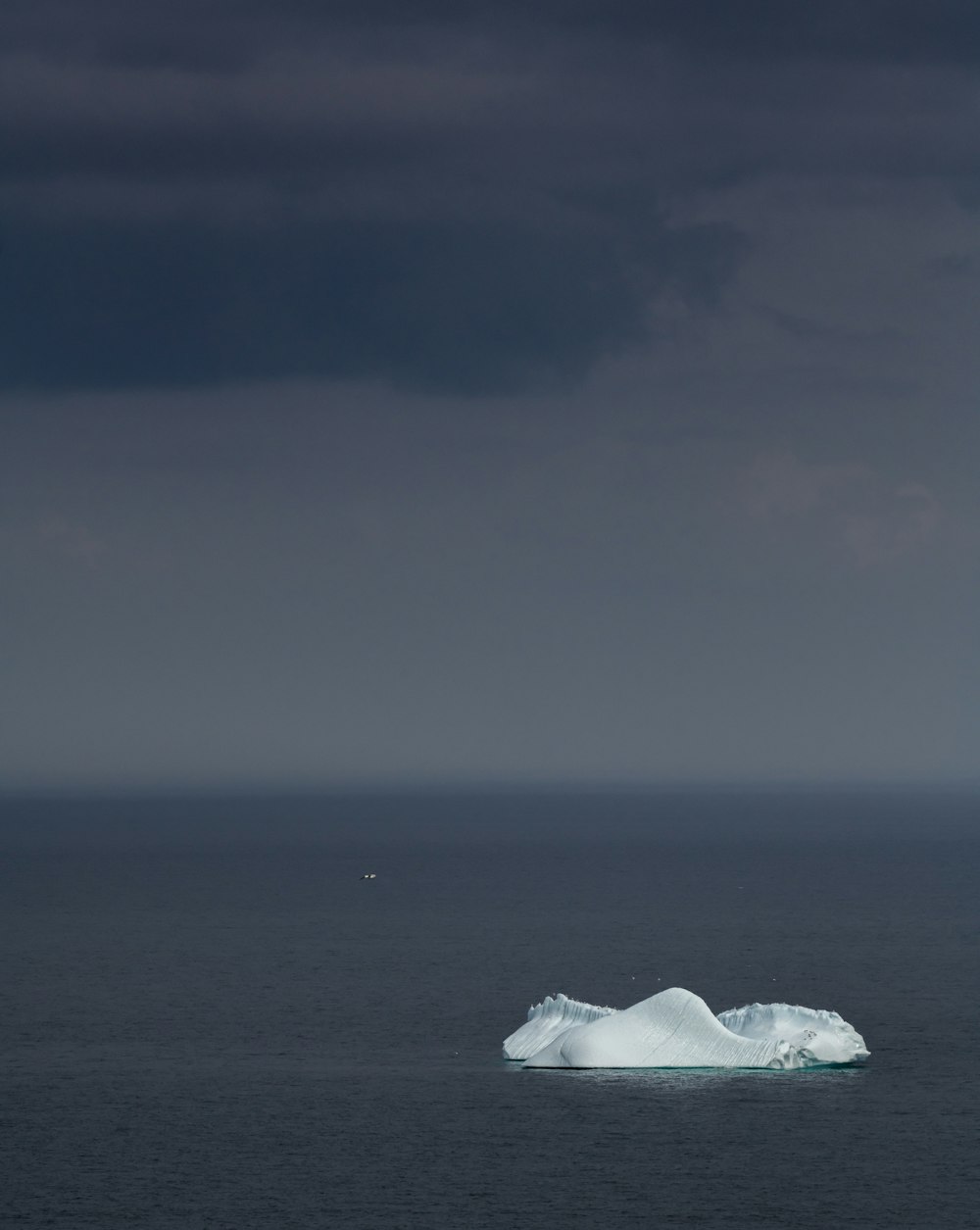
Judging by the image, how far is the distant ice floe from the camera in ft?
295

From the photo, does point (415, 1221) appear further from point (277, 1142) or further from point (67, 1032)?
point (67, 1032)

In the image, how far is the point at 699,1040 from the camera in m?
90.8

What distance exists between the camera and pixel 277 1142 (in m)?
78.3

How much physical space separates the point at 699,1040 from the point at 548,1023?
27.2 feet

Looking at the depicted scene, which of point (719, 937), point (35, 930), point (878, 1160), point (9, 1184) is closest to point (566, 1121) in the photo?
point (878, 1160)

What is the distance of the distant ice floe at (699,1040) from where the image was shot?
3546 inches

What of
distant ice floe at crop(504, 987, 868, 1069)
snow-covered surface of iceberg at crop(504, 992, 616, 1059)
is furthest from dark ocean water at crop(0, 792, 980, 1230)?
snow-covered surface of iceberg at crop(504, 992, 616, 1059)

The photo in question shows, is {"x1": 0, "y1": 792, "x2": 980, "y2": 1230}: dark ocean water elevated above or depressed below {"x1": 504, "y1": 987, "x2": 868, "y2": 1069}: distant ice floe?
below

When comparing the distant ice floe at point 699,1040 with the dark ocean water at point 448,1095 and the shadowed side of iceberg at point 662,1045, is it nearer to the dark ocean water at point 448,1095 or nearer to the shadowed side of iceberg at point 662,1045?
the shadowed side of iceberg at point 662,1045

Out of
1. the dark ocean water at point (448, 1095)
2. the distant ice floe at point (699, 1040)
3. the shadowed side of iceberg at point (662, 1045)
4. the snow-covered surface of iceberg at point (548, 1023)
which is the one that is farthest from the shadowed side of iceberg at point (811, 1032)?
the snow-covered surface of iceberg at point (548, 1023)

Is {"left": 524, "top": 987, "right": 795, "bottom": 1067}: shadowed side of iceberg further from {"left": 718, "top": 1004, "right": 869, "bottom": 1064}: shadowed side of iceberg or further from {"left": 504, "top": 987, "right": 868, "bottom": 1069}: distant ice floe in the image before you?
{"left": 718, "top": 1004, "right": 869, "bottom": 1064}: shadowed side of iceberg

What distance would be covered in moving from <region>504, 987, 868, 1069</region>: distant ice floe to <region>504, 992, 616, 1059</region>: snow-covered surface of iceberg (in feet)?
1.12

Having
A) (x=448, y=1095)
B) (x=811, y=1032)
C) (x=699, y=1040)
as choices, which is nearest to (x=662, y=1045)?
(x=699, y=1040)

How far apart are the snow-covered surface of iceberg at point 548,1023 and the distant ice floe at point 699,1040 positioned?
0.34 meters
